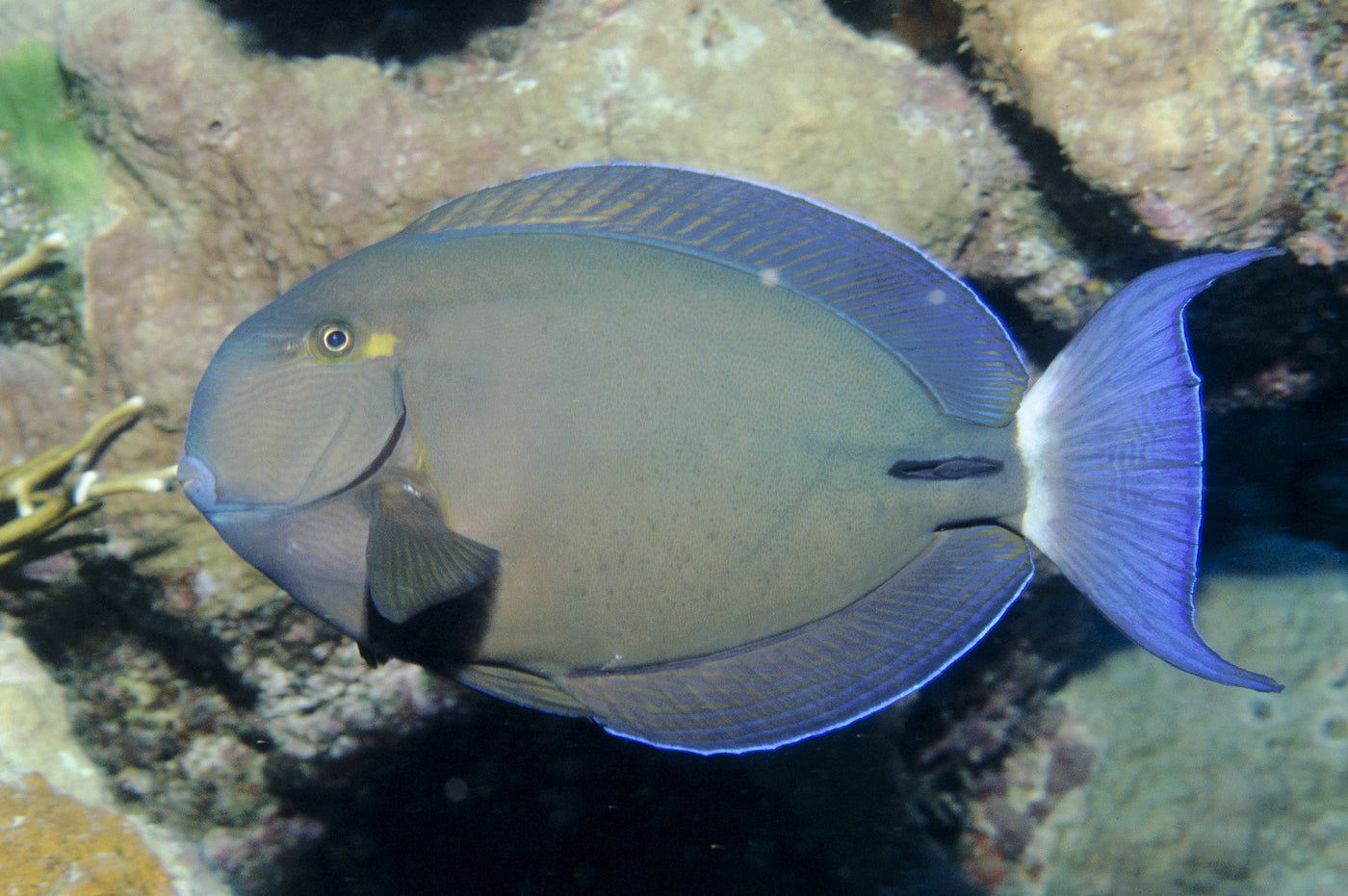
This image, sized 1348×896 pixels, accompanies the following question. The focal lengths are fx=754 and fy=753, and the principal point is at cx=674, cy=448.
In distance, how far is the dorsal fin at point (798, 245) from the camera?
152cm

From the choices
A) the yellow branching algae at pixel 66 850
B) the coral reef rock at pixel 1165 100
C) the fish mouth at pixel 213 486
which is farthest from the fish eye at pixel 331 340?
the coral reef rock at pixel 1165 100

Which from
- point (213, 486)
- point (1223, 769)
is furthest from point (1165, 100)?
point (1223, 769)

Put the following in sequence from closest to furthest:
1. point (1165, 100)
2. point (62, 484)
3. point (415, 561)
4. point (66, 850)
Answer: point (415, 561) < point (1165, 100) < point (66, 850) < point (62, 484)

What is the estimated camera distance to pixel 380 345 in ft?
4.78

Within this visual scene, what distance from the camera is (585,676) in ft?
5.01

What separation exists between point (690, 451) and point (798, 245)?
482 mm

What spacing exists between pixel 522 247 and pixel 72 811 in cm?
233

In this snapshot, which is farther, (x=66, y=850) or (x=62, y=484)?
(x=62, y=484)

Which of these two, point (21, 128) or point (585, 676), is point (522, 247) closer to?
point (585, 676)

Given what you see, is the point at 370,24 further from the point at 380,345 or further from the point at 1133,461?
the point at 1133,461

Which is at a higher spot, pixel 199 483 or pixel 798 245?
pixel 798 245

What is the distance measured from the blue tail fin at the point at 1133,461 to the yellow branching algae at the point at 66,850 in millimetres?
2682

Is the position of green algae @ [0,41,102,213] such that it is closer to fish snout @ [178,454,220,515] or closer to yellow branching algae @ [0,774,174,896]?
fish snout @ [178,454,220,515]

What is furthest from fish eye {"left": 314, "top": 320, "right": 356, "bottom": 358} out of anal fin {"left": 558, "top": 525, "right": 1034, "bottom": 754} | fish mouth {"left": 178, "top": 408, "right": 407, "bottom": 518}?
anal fin {"left": 558, "top": 525, "right": 1034, "bottom": 754}
